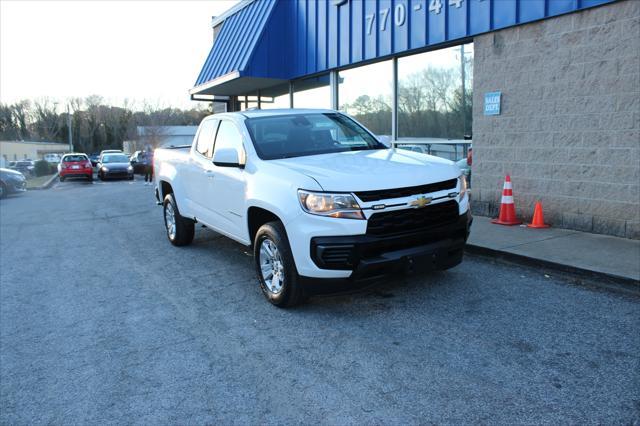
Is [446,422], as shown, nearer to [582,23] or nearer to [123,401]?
[123,401]

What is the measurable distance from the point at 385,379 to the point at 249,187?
2537 millimetres

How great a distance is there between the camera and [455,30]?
29.9 feet

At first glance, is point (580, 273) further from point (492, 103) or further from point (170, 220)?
point (170, 220)

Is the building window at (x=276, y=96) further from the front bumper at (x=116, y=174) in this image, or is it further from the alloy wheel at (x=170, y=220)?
the front bumper at (x=116, y=174)

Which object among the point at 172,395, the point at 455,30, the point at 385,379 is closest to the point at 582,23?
the point at 455,30

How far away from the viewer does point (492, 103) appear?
8672 mm

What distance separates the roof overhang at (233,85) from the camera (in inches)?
579

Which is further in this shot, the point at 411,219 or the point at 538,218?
the point at 538,218

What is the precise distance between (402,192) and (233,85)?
12.7 m

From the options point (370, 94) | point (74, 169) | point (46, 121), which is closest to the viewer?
point (370, 94)

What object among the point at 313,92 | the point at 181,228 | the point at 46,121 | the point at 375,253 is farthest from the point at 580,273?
the point at 46,121

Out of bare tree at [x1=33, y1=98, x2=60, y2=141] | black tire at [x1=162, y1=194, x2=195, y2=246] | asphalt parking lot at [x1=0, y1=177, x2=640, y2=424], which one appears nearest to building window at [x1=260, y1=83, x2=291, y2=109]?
black tire at [x1=162, y1=194, x2=195, y2=246]

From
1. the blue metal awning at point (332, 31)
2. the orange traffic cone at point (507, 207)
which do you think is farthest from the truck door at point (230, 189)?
the blue metal awning at point (332, 31)

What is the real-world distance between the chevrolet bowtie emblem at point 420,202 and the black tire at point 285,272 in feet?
3.74
